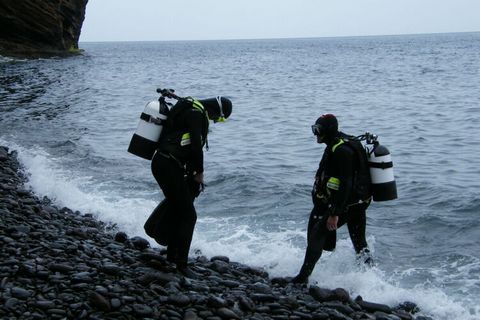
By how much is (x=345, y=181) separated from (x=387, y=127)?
16957mm

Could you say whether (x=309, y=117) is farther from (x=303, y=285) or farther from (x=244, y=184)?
(x=303, y=285)

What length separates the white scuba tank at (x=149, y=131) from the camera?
748cm

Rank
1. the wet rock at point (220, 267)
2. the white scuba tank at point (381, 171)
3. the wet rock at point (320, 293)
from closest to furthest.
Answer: the wet rock at point (320, 293), the white scuba tank at point (381, 171), the wet rock at point (220, 267)

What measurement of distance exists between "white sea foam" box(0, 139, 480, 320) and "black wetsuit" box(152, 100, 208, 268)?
1.90m

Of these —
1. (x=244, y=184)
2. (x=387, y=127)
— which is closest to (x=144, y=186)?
(x=244, y=184)

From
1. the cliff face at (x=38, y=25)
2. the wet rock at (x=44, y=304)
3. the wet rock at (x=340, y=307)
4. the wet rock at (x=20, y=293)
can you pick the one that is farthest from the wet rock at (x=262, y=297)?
the cliff face at (x=38, y=25)

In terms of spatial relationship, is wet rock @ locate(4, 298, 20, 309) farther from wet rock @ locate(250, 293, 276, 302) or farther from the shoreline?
wet rock @ locate(250, 293, 276, 302)

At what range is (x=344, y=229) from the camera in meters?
11.4

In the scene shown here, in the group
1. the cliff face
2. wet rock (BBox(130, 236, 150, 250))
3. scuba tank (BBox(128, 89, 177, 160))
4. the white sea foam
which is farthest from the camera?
the cliff face

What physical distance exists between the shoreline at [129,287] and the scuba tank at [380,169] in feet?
4.58

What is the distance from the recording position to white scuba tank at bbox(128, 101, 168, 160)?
7.48 m

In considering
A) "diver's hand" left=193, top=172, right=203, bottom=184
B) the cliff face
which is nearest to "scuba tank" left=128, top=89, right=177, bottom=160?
"diver's hand" left=193, top=172, right=203, bottom=184

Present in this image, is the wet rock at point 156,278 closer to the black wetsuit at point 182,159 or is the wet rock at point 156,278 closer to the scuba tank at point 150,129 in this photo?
the black wetsuit at point 182,159

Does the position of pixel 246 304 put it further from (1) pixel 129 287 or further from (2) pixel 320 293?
(1) pixel 129 287
